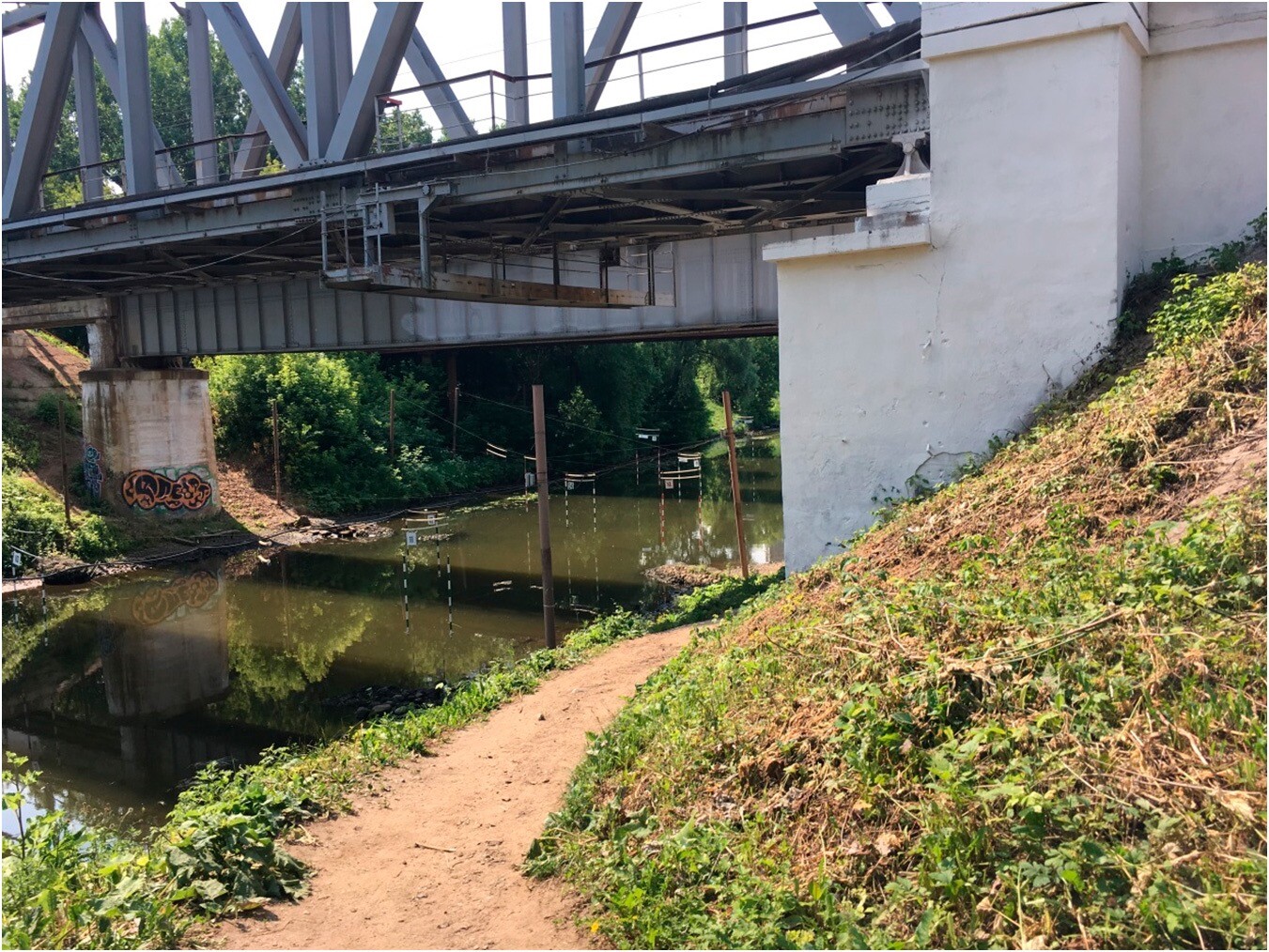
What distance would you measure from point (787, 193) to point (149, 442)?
2129 cm

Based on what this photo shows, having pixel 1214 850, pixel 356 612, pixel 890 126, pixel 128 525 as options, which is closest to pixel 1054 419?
pixel 890 126

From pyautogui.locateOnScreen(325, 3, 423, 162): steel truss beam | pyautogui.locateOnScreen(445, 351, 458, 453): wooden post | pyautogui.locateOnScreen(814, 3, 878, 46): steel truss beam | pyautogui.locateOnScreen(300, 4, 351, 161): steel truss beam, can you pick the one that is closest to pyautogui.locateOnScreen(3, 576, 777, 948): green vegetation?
pyautogui.locateOnScreen(325, 3, 423, 162): steel truss beam

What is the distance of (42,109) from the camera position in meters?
19.9

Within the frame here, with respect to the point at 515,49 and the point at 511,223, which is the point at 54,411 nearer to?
the point at 511,223

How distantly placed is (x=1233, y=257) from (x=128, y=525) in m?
26.9

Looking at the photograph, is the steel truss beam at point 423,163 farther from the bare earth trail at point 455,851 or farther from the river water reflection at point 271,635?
the river water reflection at point 271,635

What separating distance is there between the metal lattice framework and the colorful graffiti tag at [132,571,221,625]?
7.48 meters

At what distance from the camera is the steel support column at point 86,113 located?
805 inches

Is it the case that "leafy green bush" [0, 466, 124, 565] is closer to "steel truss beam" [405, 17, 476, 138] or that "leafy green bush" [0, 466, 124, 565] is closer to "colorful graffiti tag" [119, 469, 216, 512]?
"colorful graffiti tag" [119, 469, 216, 512]

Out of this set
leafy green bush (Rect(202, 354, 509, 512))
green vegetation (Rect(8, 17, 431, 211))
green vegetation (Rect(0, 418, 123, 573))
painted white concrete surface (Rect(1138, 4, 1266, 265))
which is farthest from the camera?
green vegetation (Rect(8, 17, 431, 211))

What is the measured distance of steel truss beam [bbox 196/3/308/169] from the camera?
15938mm

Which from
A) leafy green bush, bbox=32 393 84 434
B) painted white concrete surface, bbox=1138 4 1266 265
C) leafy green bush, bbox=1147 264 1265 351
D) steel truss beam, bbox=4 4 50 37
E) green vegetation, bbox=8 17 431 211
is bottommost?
leafy green bush, bbox=32 393 84 434

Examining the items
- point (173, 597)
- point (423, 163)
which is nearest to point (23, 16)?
point (173, 597)

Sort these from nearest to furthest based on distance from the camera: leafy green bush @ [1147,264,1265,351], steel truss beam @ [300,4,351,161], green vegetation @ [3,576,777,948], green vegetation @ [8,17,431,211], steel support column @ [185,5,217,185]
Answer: green vegetation @ [3,576,777,948]
leafy green bush @ [1147,264,1265,351]
steel truss beam @ [300,4,351,161]
steel support column @ [185,5,217,185]
green vegetation @ [8,17,431,211]
